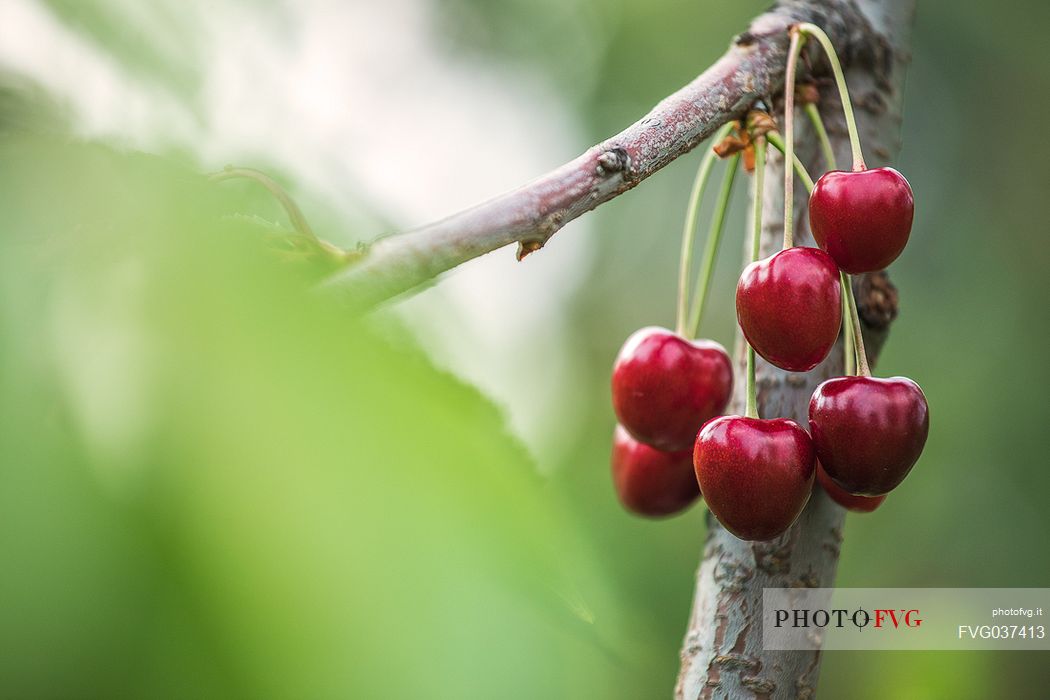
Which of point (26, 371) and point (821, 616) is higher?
point (821, 616)

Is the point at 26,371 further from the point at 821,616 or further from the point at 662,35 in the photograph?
the point at 662,35

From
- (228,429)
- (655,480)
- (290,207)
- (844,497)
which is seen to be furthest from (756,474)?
(228,429)

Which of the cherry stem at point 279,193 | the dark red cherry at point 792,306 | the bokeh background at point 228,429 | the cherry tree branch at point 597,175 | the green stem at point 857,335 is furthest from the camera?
the green stem at point 857,335

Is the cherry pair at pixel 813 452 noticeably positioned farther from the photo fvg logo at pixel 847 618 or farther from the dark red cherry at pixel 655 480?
the dark red cherry at pixel 655 480

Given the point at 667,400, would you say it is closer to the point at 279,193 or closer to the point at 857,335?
the point at 857,335

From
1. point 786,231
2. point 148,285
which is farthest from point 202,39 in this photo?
point 786,231

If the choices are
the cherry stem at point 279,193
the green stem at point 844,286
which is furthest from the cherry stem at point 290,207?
the green stem at point 844,286
